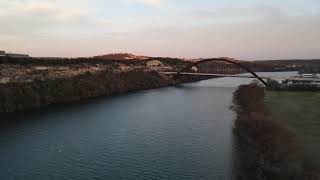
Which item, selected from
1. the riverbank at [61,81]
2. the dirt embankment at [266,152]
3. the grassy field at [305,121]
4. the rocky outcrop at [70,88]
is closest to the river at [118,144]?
the dirt embankment at [266,152]

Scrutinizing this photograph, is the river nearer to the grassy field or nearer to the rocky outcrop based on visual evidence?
the grassy field

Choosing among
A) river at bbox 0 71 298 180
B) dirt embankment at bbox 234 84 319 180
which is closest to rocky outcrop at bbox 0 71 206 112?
river at bbox 0 71 298 180

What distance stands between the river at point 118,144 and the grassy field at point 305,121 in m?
2.76

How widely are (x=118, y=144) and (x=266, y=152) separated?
758cm

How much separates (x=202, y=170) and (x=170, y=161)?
5.77 feet

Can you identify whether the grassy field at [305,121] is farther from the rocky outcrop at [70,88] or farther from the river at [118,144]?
the rocky outcrop at [70,88]

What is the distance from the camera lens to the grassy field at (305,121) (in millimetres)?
16058

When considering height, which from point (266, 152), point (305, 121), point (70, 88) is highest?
point (70, 88)

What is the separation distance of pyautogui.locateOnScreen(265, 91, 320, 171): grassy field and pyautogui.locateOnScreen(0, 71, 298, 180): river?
9.04 feet

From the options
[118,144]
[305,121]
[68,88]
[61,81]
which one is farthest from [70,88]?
[305,121]

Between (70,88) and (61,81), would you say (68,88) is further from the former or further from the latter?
(61,81)

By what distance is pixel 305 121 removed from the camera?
2294cm

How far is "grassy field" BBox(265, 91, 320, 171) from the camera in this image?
1606 centimetres

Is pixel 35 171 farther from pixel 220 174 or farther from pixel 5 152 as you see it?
pixel 220 174
